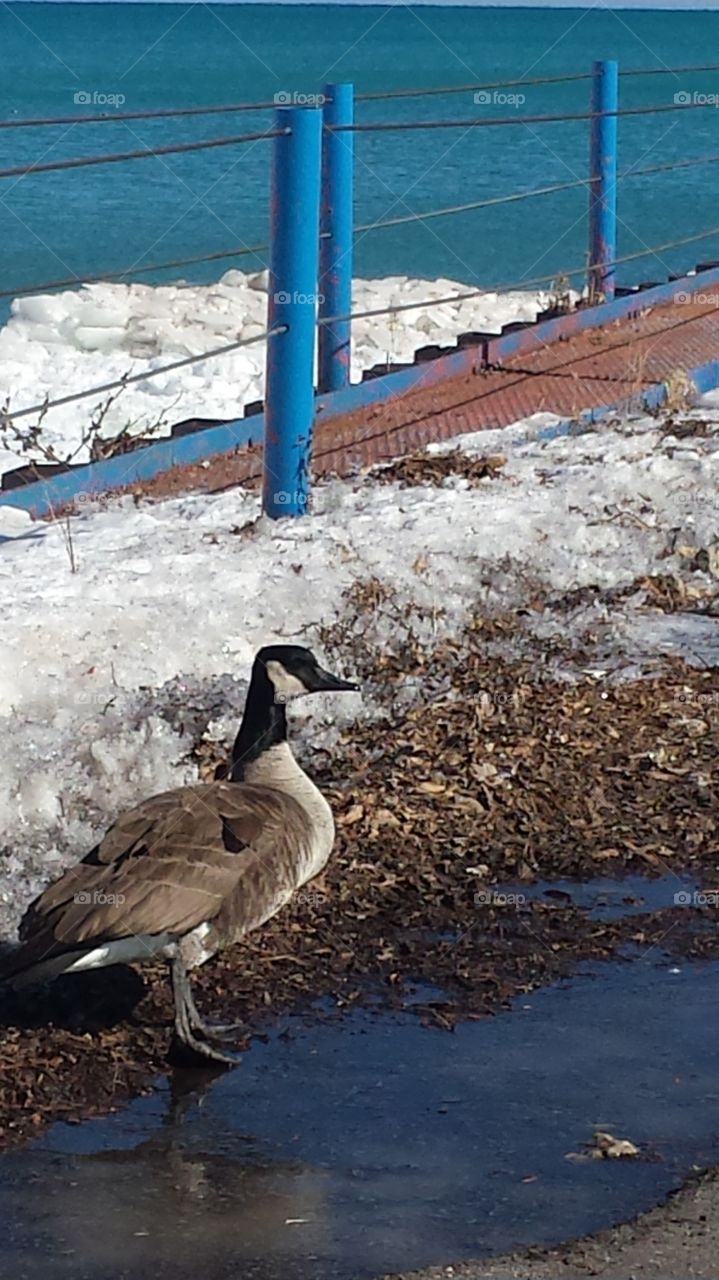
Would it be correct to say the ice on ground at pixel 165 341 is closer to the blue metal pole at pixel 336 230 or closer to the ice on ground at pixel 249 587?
the blue metal pole at pixel 336 230

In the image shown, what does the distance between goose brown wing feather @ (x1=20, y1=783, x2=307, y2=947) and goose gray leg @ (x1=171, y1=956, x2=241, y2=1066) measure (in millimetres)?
83

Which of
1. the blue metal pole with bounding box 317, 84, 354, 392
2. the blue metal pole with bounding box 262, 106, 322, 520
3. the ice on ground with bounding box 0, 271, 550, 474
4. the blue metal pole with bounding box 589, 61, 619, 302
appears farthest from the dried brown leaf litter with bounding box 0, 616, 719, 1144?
the blue metal pole with bounding box 589, 61, 619, 302

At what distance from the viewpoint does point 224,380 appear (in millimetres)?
11758

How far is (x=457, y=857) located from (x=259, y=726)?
1.99ft

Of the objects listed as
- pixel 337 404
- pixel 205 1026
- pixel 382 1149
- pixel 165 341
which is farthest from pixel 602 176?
pixel 382 1149

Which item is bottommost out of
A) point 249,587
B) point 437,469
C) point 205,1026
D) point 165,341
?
point 205,1026

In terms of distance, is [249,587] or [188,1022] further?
[249,587]

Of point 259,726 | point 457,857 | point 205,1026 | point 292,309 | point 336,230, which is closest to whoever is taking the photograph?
point 205,1026

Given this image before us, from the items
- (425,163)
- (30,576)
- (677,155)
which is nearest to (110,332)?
(30,576)

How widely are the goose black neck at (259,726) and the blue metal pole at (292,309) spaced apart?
2.25 meters

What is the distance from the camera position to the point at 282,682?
439 cm

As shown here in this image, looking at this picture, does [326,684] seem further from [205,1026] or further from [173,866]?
[205,1026]

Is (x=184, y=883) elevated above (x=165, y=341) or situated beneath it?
situated beneath

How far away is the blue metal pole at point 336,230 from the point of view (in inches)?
306
